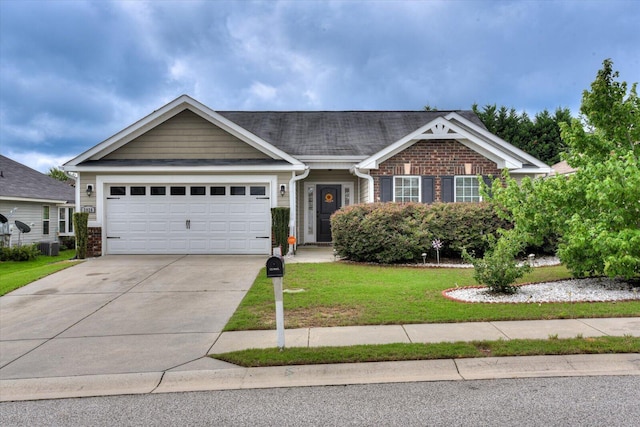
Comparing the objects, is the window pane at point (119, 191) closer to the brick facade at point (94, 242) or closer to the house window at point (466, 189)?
the brick facade at point (94, 242)

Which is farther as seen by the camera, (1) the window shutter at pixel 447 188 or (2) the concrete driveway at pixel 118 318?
(1) the window shutter at pixel 447 188

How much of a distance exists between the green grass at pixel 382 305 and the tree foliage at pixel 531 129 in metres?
22.6

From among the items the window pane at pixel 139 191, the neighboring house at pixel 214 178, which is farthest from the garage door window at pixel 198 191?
the window pane at pixel 139 191

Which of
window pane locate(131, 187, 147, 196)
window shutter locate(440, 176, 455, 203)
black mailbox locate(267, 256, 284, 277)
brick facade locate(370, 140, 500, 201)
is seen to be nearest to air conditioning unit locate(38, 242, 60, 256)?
window pane locate(131, 187, 147, 196)

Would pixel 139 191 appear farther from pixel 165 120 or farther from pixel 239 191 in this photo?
pixel 239 191

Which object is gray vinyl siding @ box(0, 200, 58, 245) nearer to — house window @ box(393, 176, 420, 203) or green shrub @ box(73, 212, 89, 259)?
green shrub @ box(73, 212, 89, 259)

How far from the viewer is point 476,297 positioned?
7688 millimetres

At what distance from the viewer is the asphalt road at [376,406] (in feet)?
11.6

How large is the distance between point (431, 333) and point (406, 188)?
9239 mm

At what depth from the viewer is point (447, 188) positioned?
14.4m

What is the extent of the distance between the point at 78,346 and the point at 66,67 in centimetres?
1964

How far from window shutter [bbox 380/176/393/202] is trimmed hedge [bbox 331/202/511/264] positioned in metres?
2.04

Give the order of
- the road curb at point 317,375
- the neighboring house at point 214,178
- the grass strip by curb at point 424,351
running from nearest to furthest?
the road curb at point 317,375, the grass strip by curb at point 424,351, the neighboring house at point 214,178

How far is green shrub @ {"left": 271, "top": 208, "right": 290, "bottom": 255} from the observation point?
44.0 ft
